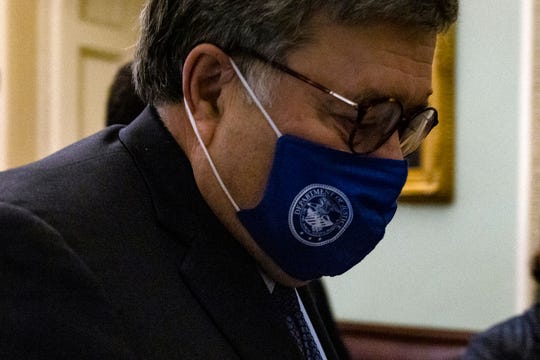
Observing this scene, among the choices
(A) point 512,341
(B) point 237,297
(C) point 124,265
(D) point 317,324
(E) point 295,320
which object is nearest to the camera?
(C) point 124,265

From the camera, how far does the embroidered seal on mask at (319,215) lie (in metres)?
0.94

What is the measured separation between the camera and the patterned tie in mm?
1014

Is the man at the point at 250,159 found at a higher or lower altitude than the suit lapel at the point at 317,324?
higher

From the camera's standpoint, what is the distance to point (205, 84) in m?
0.93

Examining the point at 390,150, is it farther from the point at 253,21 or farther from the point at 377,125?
the point at 253,21

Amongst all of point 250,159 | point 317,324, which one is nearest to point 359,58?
point 250,159

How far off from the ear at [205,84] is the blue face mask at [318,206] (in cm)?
1

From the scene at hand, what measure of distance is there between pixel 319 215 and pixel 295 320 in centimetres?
19

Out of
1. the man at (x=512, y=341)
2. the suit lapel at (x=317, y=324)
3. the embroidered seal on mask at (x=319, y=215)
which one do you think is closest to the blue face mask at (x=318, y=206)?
the embroidered seal on mask at (x=319, y=215)

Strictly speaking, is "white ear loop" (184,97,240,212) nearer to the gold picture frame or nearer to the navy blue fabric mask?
the navy blue fabric mask

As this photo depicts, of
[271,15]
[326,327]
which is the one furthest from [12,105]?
[271,15]

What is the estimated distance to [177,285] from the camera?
0.86 meters

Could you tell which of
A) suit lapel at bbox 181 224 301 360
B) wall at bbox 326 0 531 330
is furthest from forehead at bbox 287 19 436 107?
wall at bbox 326 0 531 330

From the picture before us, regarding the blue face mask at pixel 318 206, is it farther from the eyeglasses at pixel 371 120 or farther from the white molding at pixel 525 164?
the white molding at pixel 525 164
